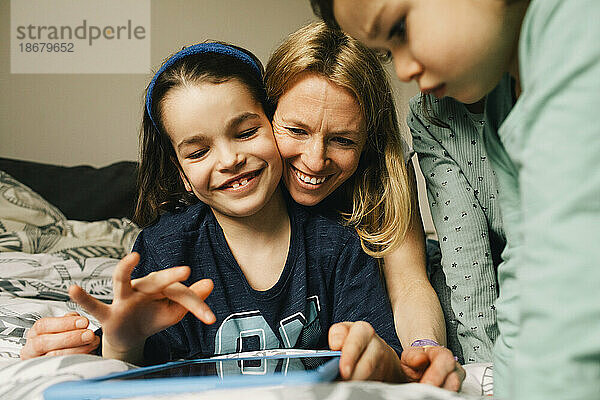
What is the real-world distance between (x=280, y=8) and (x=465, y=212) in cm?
223

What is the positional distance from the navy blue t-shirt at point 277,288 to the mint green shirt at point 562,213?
60 cm

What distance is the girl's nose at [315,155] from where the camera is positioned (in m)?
1.03

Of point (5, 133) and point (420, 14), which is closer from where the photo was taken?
point (420, 14)

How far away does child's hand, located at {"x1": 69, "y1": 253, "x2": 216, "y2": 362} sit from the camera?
0.68 m

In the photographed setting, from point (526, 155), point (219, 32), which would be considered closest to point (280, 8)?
point (219, 32)

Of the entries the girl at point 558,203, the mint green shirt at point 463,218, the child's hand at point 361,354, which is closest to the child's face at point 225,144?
the mint green shirt at point 463,218

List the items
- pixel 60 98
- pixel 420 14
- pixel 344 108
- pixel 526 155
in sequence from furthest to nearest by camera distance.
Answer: pixel 60 98 < pixel 344 108 < pixel 420 14 < pixel 526 155

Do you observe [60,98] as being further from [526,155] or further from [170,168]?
[526,155]

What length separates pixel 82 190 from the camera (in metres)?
2.55

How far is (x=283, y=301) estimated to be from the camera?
1.07m

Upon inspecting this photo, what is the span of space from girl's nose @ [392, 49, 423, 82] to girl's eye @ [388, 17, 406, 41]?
15mm

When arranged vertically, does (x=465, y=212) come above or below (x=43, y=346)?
above

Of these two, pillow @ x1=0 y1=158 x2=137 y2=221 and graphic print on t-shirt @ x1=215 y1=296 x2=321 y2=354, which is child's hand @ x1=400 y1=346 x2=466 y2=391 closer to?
graphic print on t-shirt @ x1=215 y1=296 x2=321 y2=354

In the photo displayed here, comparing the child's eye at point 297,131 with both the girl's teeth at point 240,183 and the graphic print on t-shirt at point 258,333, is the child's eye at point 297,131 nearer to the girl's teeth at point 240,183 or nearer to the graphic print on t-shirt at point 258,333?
the girl's teeth at point 240,183
